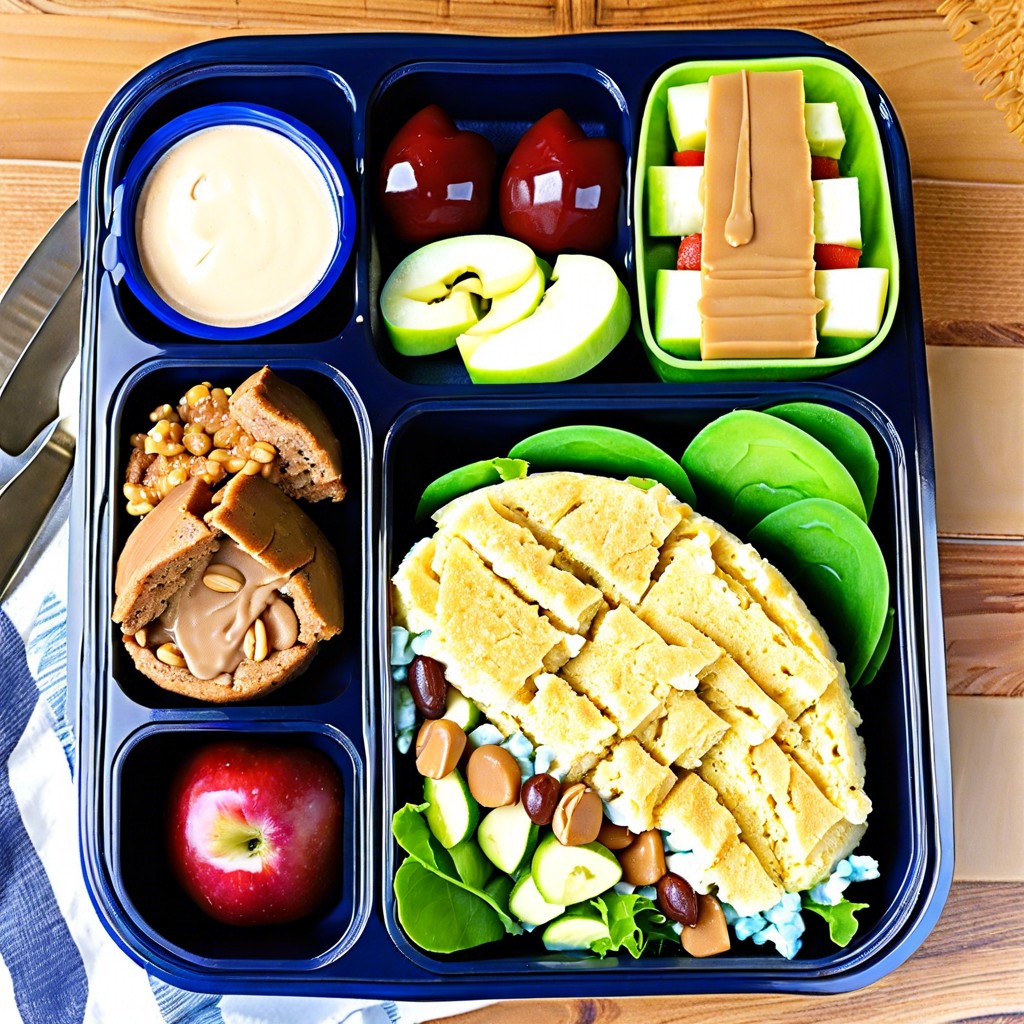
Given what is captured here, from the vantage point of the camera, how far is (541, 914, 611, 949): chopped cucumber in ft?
5.23

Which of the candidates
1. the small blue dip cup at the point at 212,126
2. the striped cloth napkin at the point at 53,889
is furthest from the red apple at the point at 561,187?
the striped cloth napkin at the point at 53,889

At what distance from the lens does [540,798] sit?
5.14 feet

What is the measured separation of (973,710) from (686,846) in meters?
0.71

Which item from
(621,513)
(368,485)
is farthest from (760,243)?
(368,485)

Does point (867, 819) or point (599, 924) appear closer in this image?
point (599, 924)

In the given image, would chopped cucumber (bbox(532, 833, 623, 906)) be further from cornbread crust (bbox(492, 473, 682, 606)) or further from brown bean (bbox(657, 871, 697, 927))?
cornbread crust (bbox(492, 473, 682, 606))

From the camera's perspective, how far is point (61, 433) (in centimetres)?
192

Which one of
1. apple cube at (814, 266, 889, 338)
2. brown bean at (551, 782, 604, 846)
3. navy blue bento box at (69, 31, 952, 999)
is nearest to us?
brown bean at (551, 782, 604, 846)

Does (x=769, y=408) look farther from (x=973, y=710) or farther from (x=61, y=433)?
(x=61, y=433)

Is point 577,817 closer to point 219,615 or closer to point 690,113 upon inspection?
point 219,615

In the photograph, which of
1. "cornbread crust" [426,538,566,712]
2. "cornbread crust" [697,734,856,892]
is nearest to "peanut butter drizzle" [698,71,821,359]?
"cornbread crust" [426,538,566,712]

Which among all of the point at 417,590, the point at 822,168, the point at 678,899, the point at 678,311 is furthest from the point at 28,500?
the point at 822,168

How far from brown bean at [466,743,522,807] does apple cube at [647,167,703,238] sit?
0.95 meters

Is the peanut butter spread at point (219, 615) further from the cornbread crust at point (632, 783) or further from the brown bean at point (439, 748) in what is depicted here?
the cornbread crust at point (632, 783)
